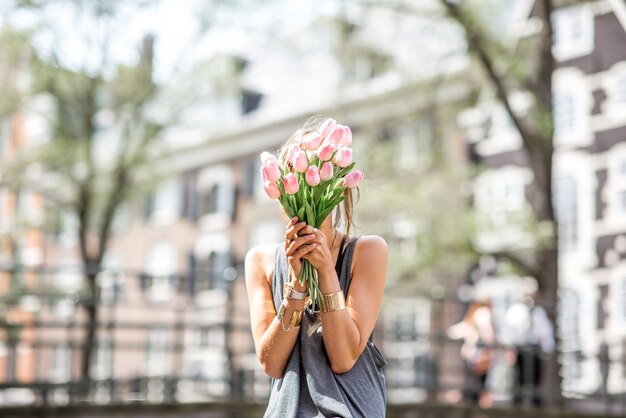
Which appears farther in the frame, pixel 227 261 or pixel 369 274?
pixel 227 261

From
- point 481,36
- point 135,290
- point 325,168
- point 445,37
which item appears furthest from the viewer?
point 135,290

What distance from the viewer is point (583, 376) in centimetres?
2712

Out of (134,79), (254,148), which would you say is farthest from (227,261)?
(134,79)

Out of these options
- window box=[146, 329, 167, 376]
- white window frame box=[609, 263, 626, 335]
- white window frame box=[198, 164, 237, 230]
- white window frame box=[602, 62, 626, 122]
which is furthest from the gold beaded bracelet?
white window frame box=[198, 164, 237, 230]

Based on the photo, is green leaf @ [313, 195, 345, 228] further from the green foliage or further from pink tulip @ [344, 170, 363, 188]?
the green foliage

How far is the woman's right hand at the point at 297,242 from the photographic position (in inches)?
127

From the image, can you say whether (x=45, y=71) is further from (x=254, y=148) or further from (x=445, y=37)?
(x=254, y=148)

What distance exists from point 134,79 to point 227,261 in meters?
22.3

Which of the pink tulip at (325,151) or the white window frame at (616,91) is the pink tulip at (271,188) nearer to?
the pink tulip at (325,151)

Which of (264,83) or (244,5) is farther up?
(264,83)

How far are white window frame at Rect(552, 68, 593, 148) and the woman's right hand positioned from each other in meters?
26.2

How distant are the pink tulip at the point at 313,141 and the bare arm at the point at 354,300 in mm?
246

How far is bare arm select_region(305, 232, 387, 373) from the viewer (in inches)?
128

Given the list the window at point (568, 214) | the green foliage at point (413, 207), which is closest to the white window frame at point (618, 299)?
the window at point (568, 214)
